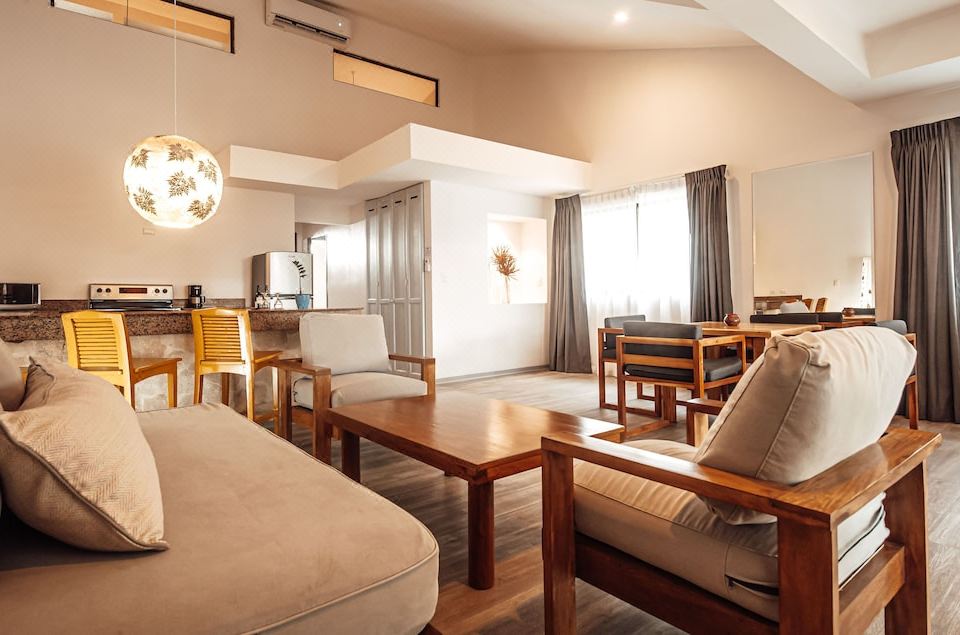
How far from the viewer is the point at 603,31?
573 centimetres

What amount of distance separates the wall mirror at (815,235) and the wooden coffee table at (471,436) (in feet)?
11.9

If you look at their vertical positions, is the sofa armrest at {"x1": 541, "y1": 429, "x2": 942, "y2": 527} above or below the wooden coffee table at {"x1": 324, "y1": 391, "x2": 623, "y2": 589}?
above

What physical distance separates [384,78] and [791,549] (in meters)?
7.68

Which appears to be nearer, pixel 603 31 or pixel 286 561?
pixel 286 561

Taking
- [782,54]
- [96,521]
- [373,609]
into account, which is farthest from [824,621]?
[782,54]

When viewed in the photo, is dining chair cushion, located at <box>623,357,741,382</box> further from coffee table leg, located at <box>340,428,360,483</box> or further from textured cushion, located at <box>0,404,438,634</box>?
textured cushion, located at <box>0,404,438,634</box>

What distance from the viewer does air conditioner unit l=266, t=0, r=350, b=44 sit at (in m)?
6.23

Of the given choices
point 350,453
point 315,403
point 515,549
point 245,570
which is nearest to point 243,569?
point 245,570

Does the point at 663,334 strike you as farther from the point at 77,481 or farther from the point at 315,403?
the point at 77,481

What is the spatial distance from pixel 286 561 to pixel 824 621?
0.88m

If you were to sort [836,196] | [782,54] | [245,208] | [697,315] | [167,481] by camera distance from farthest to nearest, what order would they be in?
[245,208] < [697,315] < [836,196] < [782,54] < [167,481]

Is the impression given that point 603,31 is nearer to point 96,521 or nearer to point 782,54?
point 782,54

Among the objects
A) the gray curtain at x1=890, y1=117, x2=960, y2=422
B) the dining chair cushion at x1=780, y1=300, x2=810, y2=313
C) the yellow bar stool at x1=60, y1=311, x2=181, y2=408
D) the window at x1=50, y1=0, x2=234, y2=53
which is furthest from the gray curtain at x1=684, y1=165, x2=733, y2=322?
the window at x1=50, y1=0, x2=234, y2=53

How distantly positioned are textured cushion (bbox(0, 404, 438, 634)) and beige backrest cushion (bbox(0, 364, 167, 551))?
50 mm
